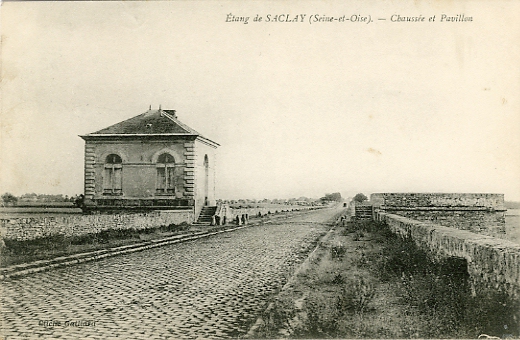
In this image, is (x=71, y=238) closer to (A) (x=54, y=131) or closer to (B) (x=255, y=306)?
(A) (x=54, y=131)

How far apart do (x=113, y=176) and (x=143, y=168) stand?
209cm

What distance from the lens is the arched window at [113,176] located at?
84.4ft

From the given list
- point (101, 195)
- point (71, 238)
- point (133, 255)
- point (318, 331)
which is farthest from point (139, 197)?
point (318, 331)

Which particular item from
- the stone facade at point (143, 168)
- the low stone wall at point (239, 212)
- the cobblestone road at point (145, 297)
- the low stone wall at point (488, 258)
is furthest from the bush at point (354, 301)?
the low stone wall at point (239, 212)

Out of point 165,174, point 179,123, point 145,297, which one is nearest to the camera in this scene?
point 145,297

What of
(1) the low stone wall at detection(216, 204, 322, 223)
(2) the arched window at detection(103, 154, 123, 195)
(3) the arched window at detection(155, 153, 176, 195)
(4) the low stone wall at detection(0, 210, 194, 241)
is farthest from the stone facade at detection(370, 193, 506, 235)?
(2) the arched window at detection(103, 154, 123, 195)

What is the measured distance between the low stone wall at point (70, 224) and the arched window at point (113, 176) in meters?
6.48

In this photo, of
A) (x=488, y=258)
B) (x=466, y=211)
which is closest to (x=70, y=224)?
(x=488, y=258)

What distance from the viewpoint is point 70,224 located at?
1413 centimetres

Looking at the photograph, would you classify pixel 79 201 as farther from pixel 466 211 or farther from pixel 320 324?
pixel 320 324

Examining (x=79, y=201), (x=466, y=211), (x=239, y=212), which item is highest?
(x=79, y=201)

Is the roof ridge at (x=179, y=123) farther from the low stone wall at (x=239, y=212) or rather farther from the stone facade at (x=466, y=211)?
the stone facade at (x=466, y=211)

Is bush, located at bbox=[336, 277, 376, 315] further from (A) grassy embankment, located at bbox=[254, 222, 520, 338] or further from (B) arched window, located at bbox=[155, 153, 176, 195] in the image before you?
(B) arched window, located at bbox=[155, 153, 176, 195]

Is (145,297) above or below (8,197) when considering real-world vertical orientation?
below
